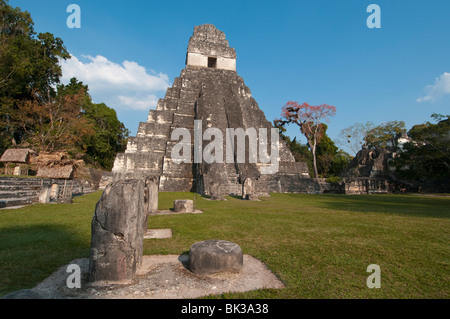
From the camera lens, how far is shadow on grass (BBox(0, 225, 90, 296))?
8.55ft

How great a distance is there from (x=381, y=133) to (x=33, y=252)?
39599mm

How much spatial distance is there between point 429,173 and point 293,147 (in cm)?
2165

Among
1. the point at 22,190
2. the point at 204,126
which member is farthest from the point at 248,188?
the point at 22,190

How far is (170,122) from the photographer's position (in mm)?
18531

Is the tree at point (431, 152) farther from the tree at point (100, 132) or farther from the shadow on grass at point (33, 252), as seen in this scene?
the tree at point (100, 132)

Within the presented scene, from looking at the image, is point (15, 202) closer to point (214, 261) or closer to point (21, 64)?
point (214, 261)

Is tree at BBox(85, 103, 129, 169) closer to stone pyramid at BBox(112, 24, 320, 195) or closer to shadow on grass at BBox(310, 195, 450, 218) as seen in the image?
stone pyramid at BBox(112, 24, 320, 195)

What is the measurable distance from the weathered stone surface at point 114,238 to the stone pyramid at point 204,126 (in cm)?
905

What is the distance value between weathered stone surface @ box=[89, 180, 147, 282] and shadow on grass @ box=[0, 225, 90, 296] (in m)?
0.67

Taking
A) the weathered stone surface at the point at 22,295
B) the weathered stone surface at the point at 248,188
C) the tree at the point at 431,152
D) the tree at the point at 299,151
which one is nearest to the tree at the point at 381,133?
the tree at the point at 299,151

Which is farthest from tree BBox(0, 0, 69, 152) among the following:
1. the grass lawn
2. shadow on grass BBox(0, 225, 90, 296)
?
shadow on grass BBox(0, 225, 90, 296)

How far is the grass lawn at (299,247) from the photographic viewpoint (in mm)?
2523
